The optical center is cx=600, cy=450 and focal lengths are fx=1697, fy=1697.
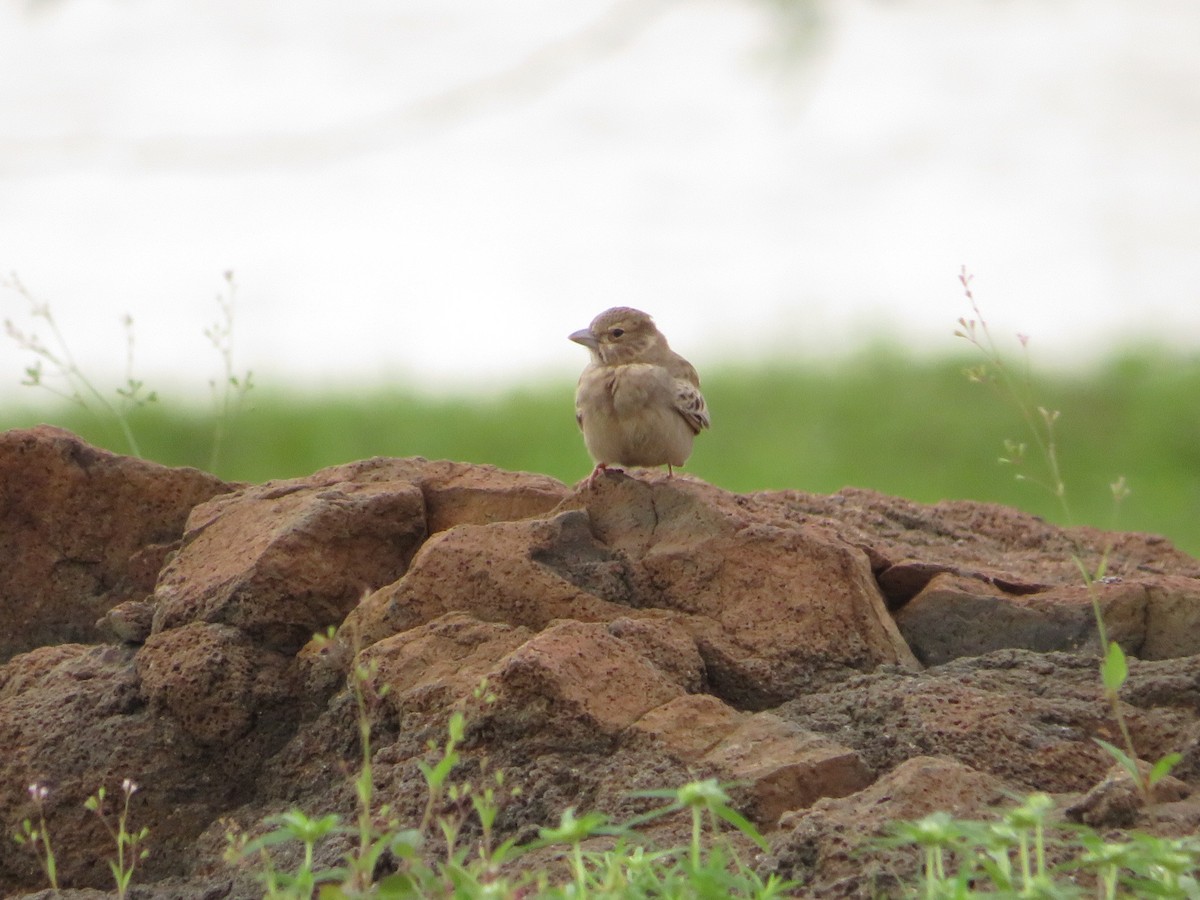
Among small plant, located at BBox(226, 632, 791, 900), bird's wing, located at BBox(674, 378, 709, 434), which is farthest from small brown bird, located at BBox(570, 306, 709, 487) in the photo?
small plant, located at BBox(226, 632, 791, 900)

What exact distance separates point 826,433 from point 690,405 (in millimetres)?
5725

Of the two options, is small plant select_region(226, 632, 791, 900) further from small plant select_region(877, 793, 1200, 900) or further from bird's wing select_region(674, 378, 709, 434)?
bird's wing select_region(674, 378, 709, 434)

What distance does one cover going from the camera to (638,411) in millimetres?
5938

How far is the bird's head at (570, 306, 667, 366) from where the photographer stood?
6465 millimetres

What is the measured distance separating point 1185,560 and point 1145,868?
3131 mm

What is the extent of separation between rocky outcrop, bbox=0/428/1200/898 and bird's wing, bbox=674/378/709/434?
2.74 feet

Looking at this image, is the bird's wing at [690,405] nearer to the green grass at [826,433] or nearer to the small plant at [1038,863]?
the small plant at [1038,863]

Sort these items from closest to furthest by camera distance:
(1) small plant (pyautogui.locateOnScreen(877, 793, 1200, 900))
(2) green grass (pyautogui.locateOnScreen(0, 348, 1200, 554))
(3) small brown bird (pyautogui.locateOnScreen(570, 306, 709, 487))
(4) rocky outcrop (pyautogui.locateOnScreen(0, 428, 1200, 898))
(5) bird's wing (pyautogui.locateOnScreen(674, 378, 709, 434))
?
1. (1) small plant (pyautogui.locateOnScreen(877, 793, 1200, 900))
2. (4) rocky outcrop (pyautogui.locateOnScreen(0, 428, 1200, 898))
3. (3) small brown bird (pyautogui.locateOnScreen(570, 306, 709, 487))
4. (5) bird's wing (pyautogui.locateOnScreen(674, 378, 709, 434))
5. (2) green grass (pyautogui.locateOnScreen(0, 348, 1200, 554))

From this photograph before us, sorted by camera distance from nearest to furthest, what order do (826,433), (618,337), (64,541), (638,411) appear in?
(64,541) < (638,411) < (618,337) < (826,433)

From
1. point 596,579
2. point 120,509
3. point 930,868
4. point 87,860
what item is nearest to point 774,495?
point 596,579

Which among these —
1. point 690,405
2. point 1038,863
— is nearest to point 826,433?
point 690,405

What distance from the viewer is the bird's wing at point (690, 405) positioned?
6.07 metres

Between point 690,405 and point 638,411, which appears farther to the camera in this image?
point 690,405

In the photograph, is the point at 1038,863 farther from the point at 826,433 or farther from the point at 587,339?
the point at 826,433
